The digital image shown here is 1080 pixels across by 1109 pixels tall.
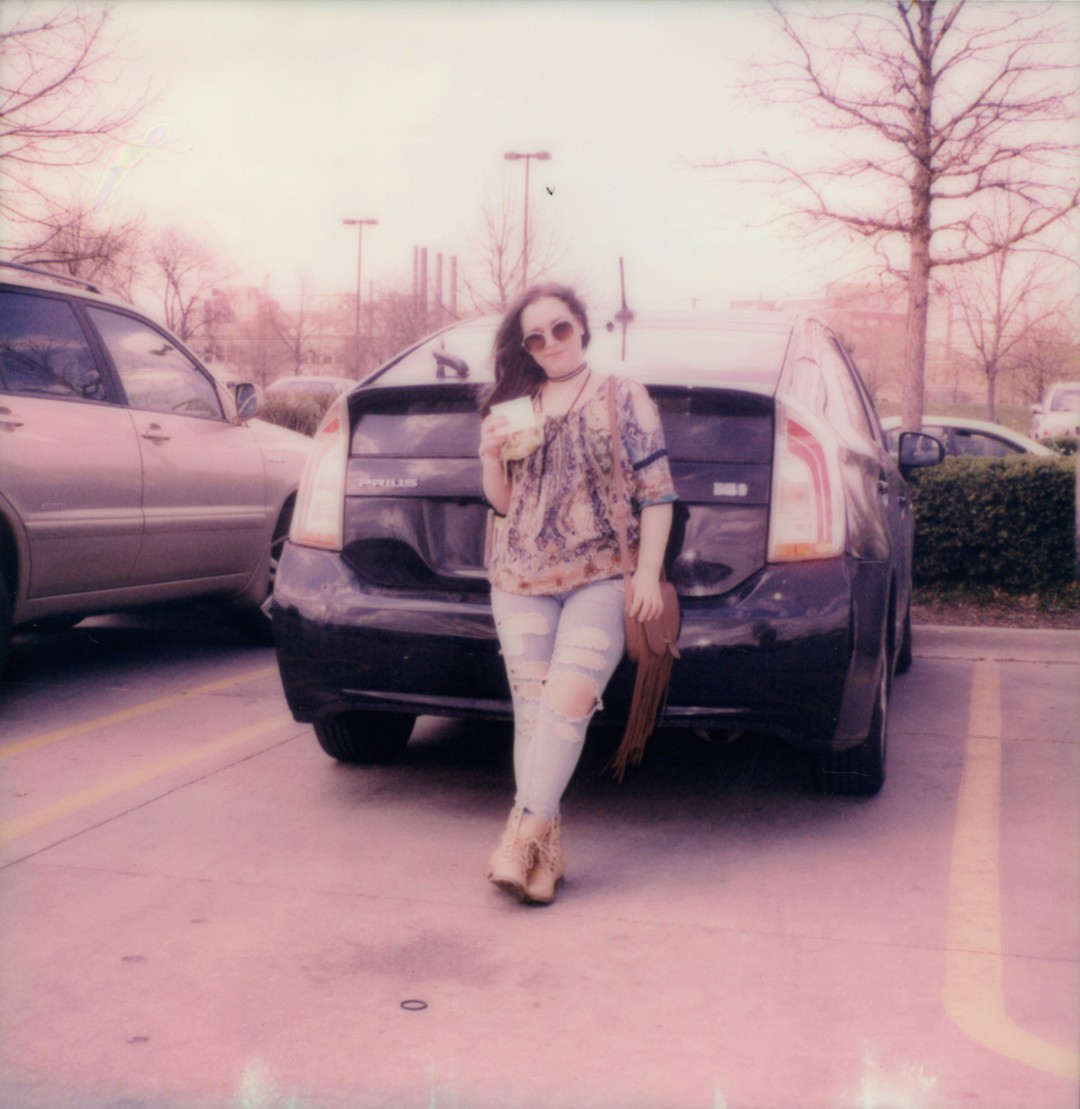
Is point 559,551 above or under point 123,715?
above

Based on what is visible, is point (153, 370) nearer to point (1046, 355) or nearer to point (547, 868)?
point (547, 868)

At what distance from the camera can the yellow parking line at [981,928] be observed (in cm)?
247

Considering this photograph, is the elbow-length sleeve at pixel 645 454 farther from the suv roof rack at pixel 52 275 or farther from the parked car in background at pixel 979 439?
the parked car in background at pixel 979 439

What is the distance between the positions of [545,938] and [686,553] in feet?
3.55

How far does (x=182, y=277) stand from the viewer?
31516 mm

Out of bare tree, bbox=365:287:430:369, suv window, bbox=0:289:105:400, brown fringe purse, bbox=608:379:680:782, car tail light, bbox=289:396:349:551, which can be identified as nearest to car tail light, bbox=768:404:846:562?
brown fringe purse, bbox=608:379:680:782

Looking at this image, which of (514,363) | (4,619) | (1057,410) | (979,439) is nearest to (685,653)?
(514,363)

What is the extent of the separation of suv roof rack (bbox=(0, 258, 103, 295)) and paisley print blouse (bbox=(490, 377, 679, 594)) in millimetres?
2996

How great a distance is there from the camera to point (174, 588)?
602 centimetres

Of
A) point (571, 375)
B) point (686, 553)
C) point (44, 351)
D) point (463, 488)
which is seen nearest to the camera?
point (571, 375)

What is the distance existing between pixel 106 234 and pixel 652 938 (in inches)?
473

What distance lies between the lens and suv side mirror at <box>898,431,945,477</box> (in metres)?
5.54

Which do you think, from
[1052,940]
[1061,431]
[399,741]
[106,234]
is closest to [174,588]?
[399,741]

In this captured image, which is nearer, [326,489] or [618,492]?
[618,492]
